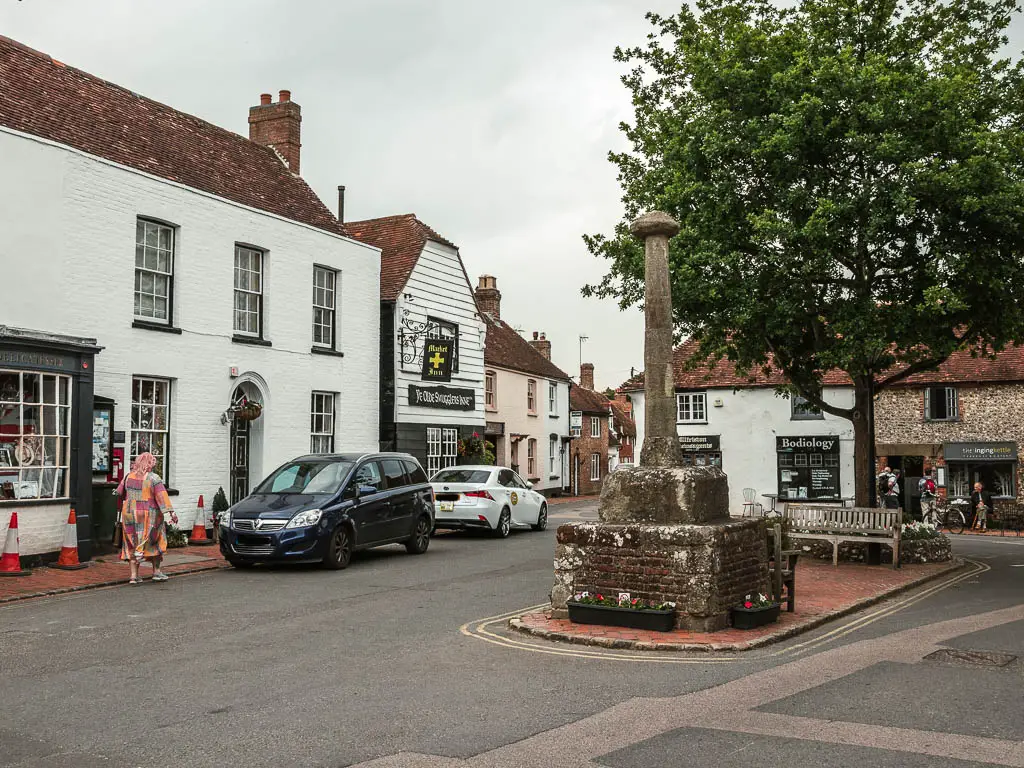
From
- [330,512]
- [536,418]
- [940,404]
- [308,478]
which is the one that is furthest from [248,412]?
[940,404]

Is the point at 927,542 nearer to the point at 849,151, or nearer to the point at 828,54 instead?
the point at 849,151

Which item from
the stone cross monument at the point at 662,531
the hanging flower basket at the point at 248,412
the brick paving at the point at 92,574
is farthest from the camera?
the hanging flower basket at the point at 248,412

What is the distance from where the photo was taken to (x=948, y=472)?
108 feet

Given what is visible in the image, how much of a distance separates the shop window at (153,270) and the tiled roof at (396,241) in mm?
6904

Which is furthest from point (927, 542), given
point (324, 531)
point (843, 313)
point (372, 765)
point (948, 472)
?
point (948, 472)

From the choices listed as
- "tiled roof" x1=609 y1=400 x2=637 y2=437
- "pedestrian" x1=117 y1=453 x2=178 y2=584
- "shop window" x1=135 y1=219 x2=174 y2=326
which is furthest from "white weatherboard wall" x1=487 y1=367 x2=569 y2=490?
"pedestrian" x1=117 y1=453 x2=178 y2=584

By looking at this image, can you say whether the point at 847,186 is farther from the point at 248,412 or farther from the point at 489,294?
the point at 489,294

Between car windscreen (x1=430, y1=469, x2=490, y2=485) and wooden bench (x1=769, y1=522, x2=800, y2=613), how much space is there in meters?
10.8

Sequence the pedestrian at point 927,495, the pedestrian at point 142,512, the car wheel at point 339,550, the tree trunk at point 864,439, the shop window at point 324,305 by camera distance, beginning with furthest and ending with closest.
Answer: the pedestrian at point 927,495 → the shop window at point 324,305 → the tree trunk at point 864,439 → the car wheel at point 339,550 → the pedestrian at point 142,512

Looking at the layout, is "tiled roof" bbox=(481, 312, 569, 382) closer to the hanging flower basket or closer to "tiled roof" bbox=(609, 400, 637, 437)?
the hanging flower basket

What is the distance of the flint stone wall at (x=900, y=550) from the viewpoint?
16.7m

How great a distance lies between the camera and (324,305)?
72.7ft

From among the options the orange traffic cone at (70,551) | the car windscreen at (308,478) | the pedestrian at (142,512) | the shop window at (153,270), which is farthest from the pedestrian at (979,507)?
the orange traffic cone at (70,551)

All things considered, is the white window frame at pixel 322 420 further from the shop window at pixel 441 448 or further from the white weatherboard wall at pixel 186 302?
the shop window at pixel 441 448
